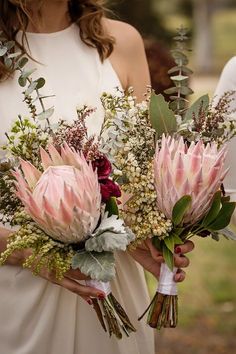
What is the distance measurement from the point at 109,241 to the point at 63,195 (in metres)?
0.19

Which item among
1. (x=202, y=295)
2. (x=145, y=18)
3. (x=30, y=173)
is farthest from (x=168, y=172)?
(x=145, y=18)

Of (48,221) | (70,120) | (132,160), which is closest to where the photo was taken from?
(48,221)

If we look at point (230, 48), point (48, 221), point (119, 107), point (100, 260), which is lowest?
point (230, 48)

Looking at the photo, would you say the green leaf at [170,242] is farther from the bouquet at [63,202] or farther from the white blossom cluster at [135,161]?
the bouquet at [63,202]

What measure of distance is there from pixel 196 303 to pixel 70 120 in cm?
409

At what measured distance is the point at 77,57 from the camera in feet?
10.5

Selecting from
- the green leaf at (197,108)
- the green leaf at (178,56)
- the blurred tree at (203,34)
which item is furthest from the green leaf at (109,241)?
the blurred tree at (203,34)

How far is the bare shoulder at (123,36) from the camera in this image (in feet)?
10.8

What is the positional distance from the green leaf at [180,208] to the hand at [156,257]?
0.58 ft

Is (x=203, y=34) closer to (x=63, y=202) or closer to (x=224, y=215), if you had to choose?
(x=224, y=215)

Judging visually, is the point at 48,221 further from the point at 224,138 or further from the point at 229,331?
the point at 229,331

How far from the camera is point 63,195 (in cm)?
230

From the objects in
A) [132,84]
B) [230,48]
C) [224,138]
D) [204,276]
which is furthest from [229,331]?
[230,48]

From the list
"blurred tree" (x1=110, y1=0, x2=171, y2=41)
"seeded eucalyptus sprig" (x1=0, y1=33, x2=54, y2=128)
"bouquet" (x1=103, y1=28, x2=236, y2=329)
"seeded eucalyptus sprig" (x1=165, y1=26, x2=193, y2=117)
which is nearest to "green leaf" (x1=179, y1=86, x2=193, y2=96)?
"seeded eucalyptus sprig" (x1=165, y1=26, x2=193, y2=117)
